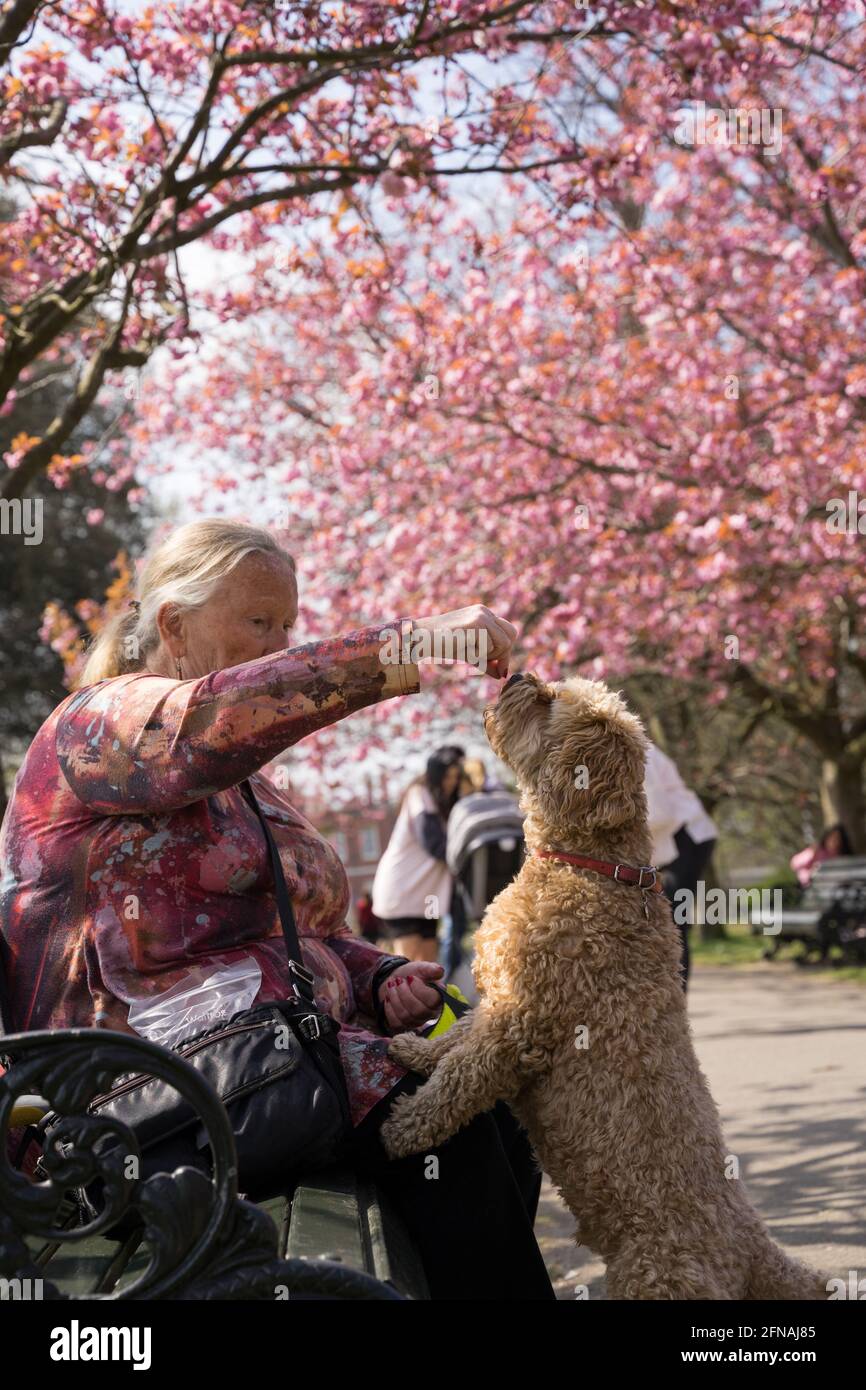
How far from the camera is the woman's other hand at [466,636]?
7.09ft

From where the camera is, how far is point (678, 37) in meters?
5.86

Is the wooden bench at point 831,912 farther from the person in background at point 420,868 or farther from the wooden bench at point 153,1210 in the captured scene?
the wooden bench at point 153,1210

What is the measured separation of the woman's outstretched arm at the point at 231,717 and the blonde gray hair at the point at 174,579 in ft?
1.35

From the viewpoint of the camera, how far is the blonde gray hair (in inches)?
100

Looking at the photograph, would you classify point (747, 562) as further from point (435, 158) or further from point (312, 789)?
point (312, 789)

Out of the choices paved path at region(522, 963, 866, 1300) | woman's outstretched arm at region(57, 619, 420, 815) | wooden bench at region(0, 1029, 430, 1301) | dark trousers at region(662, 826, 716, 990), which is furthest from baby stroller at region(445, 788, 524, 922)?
wooden bench at region(0, 1029, 430, 1301)

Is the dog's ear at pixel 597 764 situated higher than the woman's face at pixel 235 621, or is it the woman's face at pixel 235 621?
the woman's face at pixel 235 621

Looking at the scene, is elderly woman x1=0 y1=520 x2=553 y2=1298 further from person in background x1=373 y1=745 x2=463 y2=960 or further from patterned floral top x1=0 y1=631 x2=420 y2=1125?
person in background x1=373 y1=745 x2=463 y2=960

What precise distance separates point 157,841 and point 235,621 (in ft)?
1.55

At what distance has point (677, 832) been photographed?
307 inches

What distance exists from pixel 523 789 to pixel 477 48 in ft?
14.9

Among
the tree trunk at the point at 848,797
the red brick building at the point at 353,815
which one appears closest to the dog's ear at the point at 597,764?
the tree trunk at the point at 848,797
